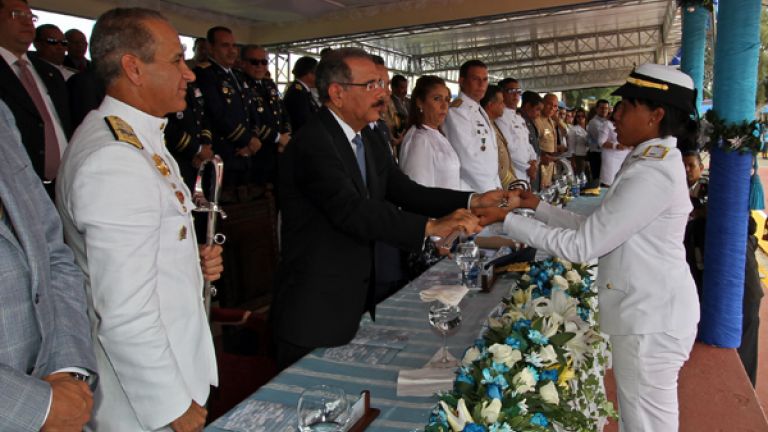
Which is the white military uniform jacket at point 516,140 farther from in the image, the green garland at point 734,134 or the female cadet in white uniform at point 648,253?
the female cadet in white uniform at point 648,253

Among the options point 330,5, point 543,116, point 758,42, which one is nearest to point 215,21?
point 330,5

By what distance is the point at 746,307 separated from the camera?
4.07m

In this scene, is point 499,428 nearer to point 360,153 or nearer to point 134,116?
point 134,116

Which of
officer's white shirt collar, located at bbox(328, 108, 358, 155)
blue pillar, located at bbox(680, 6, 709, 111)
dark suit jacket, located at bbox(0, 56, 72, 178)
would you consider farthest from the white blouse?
blue pillar, located at bbox(680, 6, 709, 111)

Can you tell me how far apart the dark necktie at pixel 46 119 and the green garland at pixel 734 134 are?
4.12 m

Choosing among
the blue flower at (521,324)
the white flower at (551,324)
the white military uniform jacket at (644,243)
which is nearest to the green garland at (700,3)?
the white military uniform jacket at (644,243)

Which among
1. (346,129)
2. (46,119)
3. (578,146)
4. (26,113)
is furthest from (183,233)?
(578,146)

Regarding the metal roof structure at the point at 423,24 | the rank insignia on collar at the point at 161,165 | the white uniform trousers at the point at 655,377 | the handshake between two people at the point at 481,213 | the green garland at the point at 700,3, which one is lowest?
the white uniform trousers at the point at 655,377

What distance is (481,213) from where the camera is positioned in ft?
7.38

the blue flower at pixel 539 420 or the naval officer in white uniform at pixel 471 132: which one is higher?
the naval officer in white uniform at pixel 471 132

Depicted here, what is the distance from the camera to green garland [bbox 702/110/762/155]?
4.01 metres

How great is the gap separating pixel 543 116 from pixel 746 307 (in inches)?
185

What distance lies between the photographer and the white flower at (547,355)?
1382 millimetres

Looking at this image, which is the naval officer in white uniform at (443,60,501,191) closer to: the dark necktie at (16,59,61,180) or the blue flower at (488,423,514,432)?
the dark necktie at (16,59,61,180)
